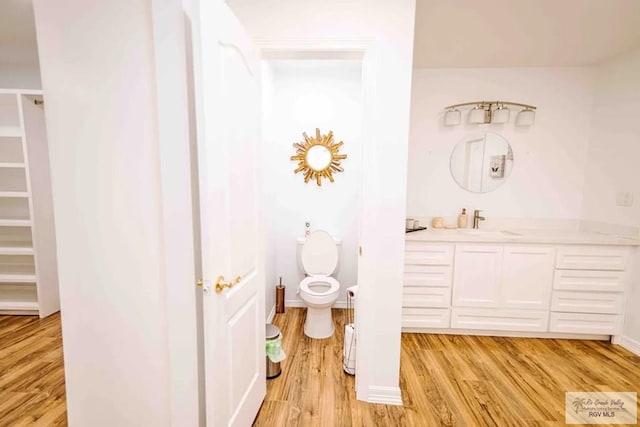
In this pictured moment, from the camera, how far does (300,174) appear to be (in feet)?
9.82

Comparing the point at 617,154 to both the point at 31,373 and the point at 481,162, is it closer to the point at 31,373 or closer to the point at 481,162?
the point at 481,162

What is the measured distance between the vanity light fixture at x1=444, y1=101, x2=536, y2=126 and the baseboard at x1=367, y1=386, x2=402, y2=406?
242 cm

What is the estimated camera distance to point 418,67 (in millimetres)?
2732

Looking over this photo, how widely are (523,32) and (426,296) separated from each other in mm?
2222

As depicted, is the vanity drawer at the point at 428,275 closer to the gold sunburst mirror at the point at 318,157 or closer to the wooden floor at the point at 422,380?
the wooden floor at the point at 422,380

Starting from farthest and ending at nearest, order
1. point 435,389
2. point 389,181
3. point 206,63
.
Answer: point 435,389, point 389,181, point 206,63

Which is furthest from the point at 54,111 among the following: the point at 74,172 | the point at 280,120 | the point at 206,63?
the point at 280,120

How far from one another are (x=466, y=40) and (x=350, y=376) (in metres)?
2.71

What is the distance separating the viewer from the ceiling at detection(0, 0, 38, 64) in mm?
1888

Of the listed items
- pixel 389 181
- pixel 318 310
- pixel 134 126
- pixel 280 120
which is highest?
pixel 280 120

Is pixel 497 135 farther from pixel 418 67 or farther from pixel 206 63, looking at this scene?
pixel 206 63

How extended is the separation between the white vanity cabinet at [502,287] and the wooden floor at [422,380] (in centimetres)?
18

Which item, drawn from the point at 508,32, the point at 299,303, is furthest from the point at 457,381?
the point at 508,32

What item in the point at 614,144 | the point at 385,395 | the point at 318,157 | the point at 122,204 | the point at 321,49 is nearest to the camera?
the point at 122,204
